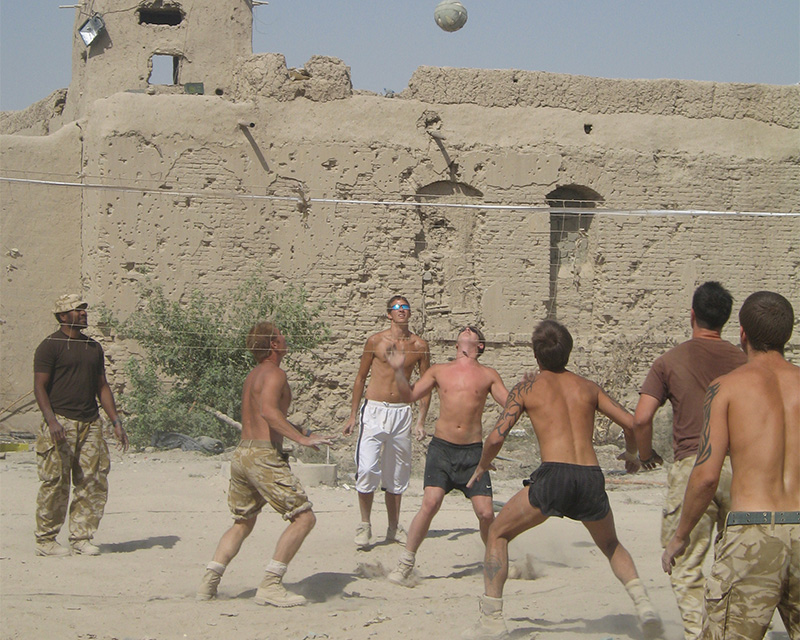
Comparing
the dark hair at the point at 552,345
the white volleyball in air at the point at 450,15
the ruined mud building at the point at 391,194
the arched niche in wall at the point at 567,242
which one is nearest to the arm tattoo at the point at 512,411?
the dark hair at the point at 552,345

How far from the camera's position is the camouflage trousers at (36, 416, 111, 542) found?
676cm

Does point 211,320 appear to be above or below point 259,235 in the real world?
below

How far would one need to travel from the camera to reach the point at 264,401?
5.66m

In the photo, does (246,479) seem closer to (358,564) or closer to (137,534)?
(358,564)

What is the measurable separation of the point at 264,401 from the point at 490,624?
5.90 feet

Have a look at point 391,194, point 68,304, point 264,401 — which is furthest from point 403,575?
point 391,194

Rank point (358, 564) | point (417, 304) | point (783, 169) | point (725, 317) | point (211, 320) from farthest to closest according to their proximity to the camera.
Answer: point (783, 169) → point (417, 304) → point (211, 320) → point (358, 564) → point (725, 317)

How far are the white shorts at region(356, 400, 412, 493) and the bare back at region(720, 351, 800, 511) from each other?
4.03 meters

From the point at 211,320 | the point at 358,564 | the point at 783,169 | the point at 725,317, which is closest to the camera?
the point at 725,317

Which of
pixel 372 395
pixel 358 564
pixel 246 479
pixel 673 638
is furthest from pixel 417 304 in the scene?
pixel 673 638

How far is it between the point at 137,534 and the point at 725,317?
4.90 meters

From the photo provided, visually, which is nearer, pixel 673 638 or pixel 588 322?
pixel 673 638

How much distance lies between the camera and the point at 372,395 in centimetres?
745

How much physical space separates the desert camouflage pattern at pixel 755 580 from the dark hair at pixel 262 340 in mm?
3187
